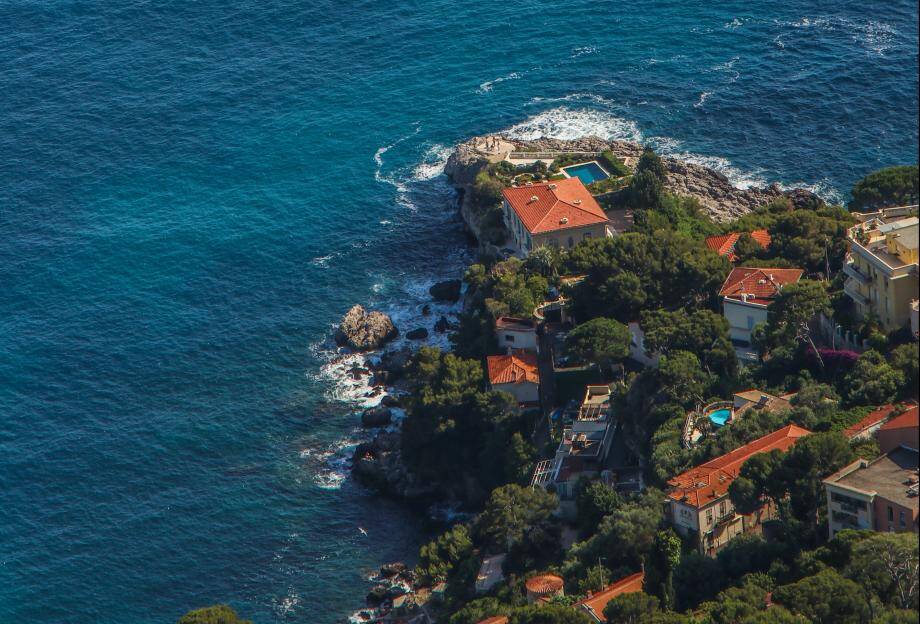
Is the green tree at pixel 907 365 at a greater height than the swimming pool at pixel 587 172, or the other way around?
the green tree at pixel 907 365

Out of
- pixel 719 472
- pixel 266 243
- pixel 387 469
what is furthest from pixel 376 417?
pixel 719 472

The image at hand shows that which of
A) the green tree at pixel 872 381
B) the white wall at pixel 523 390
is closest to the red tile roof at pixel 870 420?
the green tree at pixel 872 381

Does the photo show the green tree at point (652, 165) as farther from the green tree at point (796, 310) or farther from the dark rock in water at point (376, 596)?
the dark rock in water at point (376, 596)

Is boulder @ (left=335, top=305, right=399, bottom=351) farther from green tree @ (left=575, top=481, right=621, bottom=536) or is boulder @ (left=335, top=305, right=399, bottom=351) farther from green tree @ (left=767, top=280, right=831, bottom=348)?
green tree @ (left=767, top=280, right=831, bottom=348)

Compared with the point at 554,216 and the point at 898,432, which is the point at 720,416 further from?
the point at 554,216

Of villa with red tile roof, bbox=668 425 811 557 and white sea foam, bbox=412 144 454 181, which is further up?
white sea foam, bbox=412 144 454 181

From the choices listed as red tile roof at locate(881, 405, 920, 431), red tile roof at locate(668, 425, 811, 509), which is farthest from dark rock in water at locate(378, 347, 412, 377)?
red tile roof at locate(881, 405, 920, 431)

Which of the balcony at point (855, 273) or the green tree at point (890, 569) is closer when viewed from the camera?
the green tree at point (890, 569)

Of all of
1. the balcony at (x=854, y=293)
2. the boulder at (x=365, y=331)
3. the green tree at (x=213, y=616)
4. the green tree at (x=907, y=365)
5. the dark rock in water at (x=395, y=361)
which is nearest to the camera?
the green tree at (x=907, y=365)
